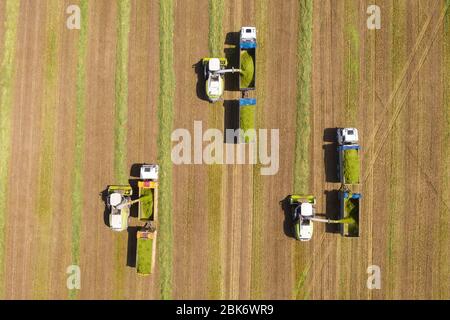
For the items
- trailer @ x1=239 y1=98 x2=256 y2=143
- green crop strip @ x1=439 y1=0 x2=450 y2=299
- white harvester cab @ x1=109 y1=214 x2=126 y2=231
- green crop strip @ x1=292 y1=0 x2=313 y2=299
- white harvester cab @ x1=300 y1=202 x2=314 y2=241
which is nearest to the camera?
white harvester cab @ x1=300 y1=202 x2=314 y2=241

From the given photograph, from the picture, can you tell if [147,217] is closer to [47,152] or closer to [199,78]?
[47,152]

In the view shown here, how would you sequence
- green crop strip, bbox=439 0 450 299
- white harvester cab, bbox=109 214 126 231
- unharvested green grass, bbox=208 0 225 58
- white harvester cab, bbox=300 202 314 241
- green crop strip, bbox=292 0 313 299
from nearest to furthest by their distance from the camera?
white harvester cab, bbox=300 202 314 241 < white harvester cab, bbox=109 214 126 231 < green crop strip, bbox=439 0 450 299 < green crop strip, bbox=292 0 313 299 < unharvested green grass, bbox=208 0 225 58

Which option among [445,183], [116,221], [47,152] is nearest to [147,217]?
[116,221]

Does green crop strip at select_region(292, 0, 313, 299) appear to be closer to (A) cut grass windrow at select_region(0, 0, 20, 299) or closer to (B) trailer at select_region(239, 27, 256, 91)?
(B) trailer at select_region(239, 27, 256, 91)

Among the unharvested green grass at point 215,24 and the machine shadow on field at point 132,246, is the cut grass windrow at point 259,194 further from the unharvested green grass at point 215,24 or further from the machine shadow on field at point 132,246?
the machine shadow on field at point 132,246

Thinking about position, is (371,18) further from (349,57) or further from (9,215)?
(9,215)

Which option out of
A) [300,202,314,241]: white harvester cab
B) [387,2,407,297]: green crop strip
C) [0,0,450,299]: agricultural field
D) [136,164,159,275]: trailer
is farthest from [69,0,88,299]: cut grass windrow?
[387,2,407,297]: green crop strip
